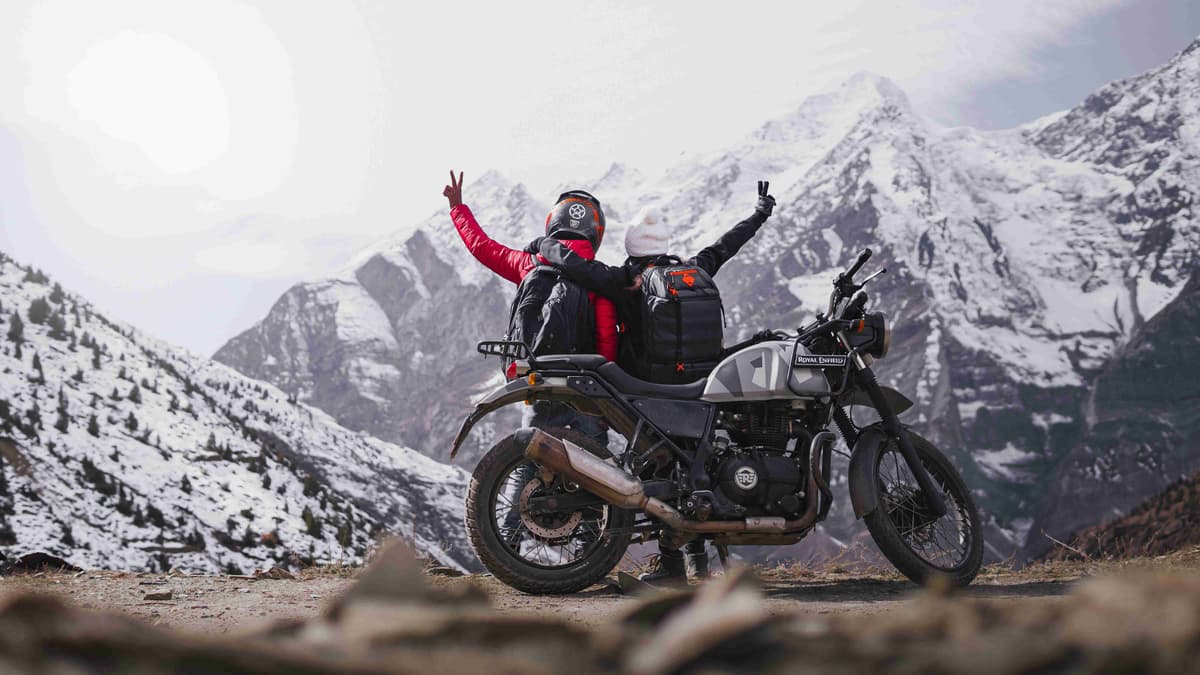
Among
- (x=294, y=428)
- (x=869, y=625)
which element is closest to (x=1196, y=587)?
(x=869, y=625)

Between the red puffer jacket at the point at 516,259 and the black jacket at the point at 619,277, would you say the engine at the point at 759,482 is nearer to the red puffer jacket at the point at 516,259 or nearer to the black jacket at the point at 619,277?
the black jacket at the point at 619,277

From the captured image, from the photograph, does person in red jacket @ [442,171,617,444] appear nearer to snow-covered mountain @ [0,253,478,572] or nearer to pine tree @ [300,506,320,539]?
snow-covered mountain @ [0,253,478,572]

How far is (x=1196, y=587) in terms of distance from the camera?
1.35 meters

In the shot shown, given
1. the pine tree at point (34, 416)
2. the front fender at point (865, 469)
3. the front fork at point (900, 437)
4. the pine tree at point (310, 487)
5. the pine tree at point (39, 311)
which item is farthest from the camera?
the pine tree at point (310, 487)

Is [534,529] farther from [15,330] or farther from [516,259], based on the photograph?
[15,330]

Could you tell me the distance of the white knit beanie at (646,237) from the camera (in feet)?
23.5

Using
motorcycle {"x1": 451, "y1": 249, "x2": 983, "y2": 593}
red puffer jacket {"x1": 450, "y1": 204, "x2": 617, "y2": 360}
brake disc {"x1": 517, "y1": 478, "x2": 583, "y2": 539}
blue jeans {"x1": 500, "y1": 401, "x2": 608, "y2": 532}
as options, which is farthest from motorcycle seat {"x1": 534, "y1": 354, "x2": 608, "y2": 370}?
red puffer jacket {"x1": 450, "y1": 204, "x2": 617, "y2": 360}

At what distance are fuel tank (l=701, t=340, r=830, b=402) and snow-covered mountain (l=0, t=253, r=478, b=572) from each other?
5099 mm

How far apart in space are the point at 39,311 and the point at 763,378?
26458mm

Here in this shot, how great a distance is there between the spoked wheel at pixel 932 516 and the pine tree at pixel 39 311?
25.7 metres

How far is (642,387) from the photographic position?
5906mm

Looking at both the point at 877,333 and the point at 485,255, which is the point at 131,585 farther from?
the point at 877,333

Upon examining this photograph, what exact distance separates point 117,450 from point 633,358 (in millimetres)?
18594

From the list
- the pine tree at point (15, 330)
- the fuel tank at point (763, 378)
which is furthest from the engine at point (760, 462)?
the pine tree at point (15, 330)
